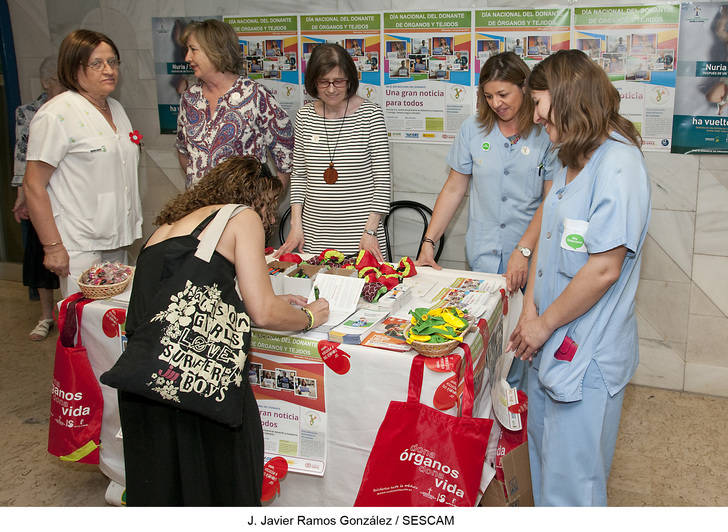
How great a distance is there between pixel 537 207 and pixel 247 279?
155cm

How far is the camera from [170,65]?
171 inches

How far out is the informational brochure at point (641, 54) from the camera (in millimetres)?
3309

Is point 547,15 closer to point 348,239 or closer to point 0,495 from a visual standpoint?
point 348,239

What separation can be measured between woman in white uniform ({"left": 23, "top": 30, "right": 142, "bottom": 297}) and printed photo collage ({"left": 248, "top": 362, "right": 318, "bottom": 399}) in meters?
1.34

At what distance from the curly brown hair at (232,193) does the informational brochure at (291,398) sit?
44 centimetres

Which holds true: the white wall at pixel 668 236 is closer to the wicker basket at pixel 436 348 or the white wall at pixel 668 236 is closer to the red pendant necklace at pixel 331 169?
the red pendant necklace at pixel 331 169

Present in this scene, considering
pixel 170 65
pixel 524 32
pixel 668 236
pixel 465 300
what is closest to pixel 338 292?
pixel 465 300

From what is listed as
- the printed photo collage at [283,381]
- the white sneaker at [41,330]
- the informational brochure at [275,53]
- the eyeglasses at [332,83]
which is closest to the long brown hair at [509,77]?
the eyeglasses at [332,83]

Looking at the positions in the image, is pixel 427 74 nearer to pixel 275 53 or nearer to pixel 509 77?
pixel 275 53

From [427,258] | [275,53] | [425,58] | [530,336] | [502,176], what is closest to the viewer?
[530,336]

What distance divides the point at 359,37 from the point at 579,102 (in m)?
2.17

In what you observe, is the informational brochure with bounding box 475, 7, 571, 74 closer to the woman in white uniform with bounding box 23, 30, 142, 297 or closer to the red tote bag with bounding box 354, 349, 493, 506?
the woman in white uniform with bounding box 23, 30, 142, 297
